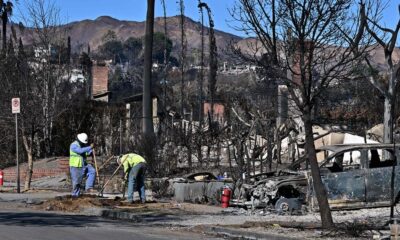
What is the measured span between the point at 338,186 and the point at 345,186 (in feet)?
0.55

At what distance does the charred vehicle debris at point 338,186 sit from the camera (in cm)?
1611

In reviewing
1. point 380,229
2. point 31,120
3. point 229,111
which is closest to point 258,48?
point 380,229

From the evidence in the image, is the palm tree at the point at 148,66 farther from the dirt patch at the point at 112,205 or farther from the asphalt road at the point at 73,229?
the asphalt road at the point at 73,229

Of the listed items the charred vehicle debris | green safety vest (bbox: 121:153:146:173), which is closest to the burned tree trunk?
the charred vehicle debris

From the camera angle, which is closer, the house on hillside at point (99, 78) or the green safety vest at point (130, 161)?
the green safety vest at point (130, 161)

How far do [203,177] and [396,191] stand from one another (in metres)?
6.55

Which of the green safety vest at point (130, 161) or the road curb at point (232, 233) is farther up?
the green safety vest at point (130, 161)

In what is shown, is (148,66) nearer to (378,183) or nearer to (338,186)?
(338,186)

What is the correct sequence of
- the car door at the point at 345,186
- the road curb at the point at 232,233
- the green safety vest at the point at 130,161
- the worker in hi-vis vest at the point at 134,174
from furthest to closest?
the green safety vest at the point at 130,161 → the worker in hi-vis vest at the point at 134,174 → the car door at the point at 345,186 → the road curb at the point at 232,233

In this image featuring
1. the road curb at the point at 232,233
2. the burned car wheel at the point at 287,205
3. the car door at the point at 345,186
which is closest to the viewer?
the road curb at the point at 232,233

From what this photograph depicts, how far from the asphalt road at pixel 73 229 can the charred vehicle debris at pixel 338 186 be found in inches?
120

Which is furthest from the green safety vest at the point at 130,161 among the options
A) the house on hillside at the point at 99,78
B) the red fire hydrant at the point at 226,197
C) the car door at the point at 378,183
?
the house on hillside at the point at 99,78

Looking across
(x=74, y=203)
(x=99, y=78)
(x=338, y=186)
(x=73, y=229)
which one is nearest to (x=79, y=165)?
(x=74, y=203)

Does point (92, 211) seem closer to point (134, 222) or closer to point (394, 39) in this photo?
point (134, 222)
